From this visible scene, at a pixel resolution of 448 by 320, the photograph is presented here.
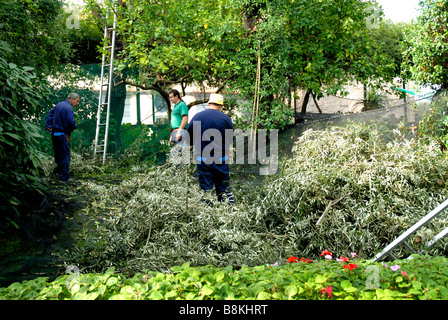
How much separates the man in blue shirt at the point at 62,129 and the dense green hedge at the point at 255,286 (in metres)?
5.76

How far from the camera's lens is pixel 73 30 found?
48.2 feet

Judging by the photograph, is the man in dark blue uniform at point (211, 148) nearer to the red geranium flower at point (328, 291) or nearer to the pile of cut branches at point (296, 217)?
the pile of cut branches at point (296, 217)

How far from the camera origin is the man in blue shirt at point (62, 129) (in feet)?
26.2

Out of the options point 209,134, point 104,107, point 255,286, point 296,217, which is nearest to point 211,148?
point 209,134

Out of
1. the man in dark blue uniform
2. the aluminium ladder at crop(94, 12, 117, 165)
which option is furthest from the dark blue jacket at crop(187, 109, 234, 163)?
the aluminium ladder at crop(94, 12, 117, 165)

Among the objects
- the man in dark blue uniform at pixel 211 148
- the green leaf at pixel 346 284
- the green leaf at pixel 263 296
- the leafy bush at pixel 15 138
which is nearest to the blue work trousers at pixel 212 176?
the man in dark blue uniform at pixel 211 148

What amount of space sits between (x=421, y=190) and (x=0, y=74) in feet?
17.6

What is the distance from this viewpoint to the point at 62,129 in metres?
8.01

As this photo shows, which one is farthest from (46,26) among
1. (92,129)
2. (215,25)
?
(215,25)

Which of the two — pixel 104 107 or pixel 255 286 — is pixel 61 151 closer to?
pixel 104 107

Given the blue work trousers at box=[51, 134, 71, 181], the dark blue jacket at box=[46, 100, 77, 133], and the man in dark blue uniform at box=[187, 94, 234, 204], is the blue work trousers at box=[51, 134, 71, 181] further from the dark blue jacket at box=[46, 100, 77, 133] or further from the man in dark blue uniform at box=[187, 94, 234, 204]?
the man in dark blue uniform at box=[187, 94, 234, 204]

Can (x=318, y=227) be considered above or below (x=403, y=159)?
below

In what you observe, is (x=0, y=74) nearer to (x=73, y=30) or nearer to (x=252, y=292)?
(x=252, y=292)

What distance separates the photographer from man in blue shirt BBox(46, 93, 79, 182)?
8000mm
